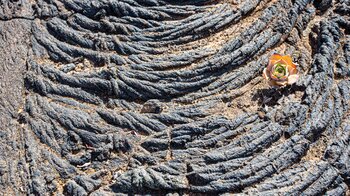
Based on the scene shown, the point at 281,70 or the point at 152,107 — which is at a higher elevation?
the point at 281,70

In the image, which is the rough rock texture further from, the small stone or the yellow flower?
the yellow flower

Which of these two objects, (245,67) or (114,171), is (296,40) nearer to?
(245,67)

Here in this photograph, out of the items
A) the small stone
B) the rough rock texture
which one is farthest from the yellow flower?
the small stone

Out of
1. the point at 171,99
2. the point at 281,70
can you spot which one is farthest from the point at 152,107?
the point at 281,70

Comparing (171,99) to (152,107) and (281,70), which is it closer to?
(152,107)

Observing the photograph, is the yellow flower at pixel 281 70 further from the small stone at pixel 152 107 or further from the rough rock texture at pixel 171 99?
the small stone at pixel 152 107

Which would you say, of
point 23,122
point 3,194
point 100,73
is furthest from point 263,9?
point 3,194
